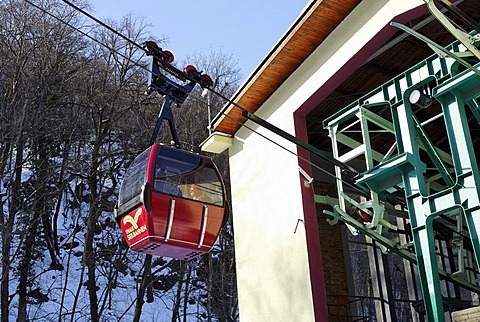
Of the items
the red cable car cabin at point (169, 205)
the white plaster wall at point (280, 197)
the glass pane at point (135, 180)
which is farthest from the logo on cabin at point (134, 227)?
the white plaster wall at point (280, 197)

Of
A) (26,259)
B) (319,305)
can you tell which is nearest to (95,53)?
(26,259)

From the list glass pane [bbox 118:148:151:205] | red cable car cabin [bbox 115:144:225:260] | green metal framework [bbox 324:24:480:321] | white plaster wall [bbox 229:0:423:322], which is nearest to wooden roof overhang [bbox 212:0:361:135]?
white plaster wall [bbox 229:0:423:322]

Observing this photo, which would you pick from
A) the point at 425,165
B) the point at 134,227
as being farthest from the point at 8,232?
the point at 425,165

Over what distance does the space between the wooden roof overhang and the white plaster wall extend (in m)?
0.12

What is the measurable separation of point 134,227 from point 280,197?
8.20 feet

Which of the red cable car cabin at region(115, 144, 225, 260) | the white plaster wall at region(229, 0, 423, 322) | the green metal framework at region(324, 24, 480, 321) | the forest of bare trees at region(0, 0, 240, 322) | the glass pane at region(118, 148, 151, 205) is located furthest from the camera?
the forest of bare trees at region(0, 0, 240, 322)

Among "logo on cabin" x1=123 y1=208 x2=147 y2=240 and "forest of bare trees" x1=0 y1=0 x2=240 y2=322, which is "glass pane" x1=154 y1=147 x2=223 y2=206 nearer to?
"logo on cabin" x1=123 y1=208 x2=147 y2=240

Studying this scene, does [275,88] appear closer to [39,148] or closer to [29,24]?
[29,24]

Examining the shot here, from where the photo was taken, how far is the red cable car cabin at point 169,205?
7.64 m

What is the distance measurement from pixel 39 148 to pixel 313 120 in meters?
14.1

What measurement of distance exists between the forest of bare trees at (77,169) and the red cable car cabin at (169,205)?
37.7 ft

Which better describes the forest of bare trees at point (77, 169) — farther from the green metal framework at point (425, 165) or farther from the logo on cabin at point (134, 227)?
the green metal framework at point (425, 165)

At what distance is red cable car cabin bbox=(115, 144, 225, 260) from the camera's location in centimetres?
764

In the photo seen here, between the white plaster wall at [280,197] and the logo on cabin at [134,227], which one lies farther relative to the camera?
the white plaster wall at [280,197]
